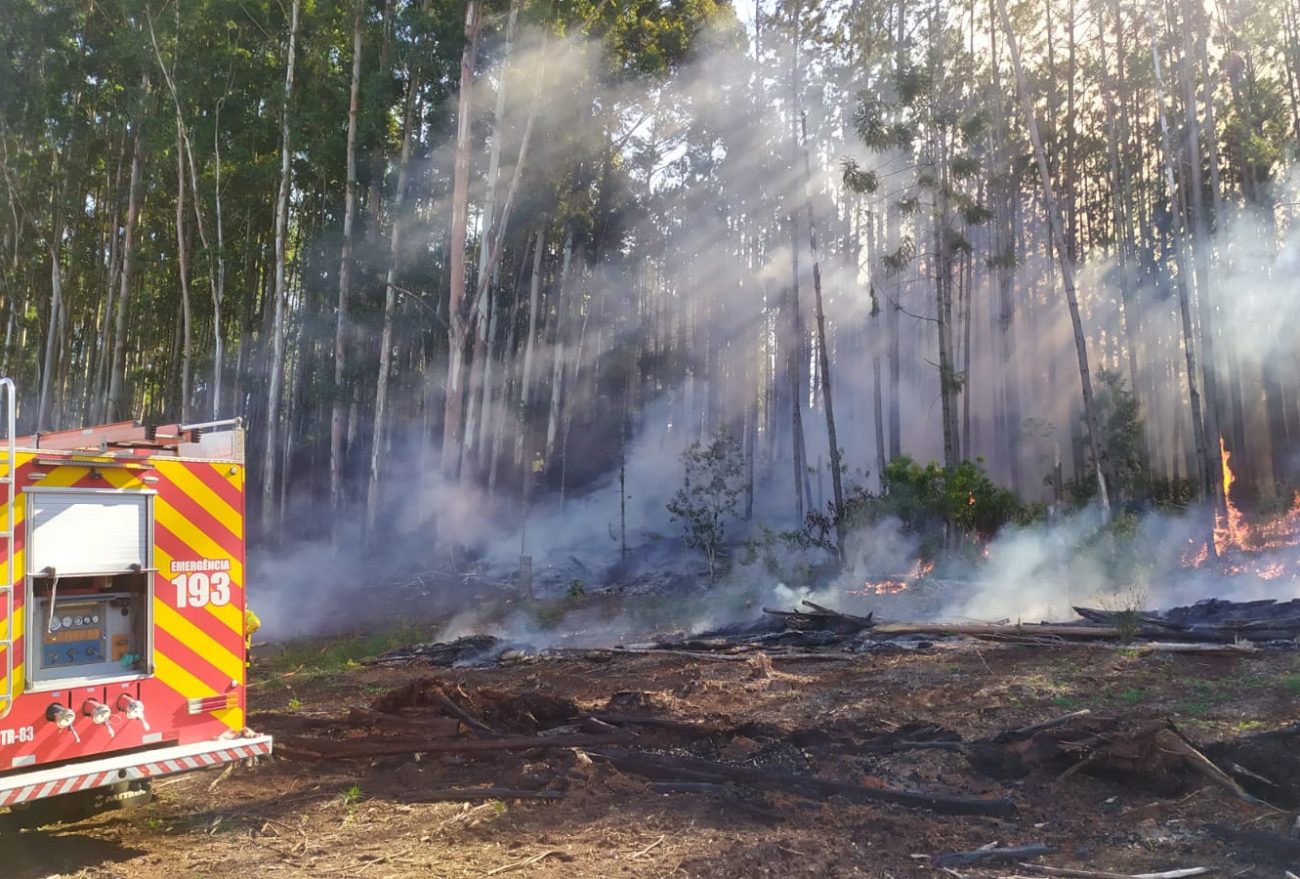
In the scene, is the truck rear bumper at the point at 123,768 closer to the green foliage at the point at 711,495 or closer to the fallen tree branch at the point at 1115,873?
the fallen tree branch at the point at 1115,873

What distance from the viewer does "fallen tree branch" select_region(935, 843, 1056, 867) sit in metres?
4.23

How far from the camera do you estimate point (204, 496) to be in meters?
5.30

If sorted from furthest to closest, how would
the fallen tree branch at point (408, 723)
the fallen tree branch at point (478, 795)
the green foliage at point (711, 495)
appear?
the green foliage at point (711, 495) → the fallen tree branch at point (408, 723) → the fallen tree branch at point (478, 795)

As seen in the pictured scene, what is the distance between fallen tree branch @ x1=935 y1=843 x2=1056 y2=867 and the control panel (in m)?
4.29

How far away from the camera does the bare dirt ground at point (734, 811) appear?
14.5ft

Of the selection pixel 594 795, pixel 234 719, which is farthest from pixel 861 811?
pixel 234 719

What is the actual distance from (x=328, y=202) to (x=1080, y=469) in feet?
81.9

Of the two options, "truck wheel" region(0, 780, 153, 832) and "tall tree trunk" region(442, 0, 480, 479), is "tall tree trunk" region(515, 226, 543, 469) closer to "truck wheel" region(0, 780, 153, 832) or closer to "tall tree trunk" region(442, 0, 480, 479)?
"tall tree trunk" region(442, 0, 480, 479)

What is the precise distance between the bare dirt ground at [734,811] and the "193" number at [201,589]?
133 cm

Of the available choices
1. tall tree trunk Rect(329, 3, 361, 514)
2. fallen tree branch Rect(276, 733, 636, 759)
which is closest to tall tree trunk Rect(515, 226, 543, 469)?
tall tree trunk Rect(329, 3, 361, 514)

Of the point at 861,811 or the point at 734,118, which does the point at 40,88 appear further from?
the point at 861,811

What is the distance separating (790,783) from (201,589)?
12.0 feet

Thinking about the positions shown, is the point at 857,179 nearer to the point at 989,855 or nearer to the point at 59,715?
the point at 989,855

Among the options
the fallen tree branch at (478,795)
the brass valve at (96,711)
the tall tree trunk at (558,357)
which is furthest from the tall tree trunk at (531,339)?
the brass valve at (96,711)
